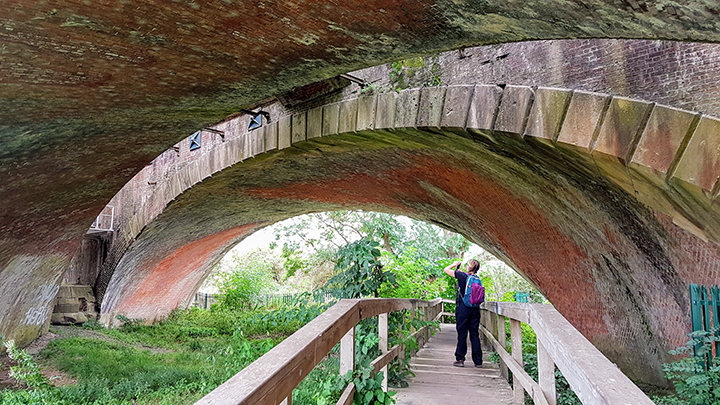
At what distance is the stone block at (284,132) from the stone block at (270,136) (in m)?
0.09

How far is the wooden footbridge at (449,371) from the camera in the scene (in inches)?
44.9

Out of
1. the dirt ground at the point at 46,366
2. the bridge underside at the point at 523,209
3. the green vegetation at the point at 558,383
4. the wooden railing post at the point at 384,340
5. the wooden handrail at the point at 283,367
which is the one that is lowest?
the dirt ground at the point at 46,366

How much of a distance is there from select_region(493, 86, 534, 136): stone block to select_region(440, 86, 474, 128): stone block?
0.37 meters

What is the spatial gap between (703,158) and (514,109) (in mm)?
1441

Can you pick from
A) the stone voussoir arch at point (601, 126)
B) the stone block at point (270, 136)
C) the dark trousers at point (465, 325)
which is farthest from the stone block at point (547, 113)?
the stone block at point (270, 136)

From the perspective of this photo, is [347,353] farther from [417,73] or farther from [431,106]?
[417,73]

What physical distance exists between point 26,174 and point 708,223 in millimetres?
6767

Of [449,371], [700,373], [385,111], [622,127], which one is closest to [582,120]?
[622,127]

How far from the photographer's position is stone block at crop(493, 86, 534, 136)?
4.08 metres

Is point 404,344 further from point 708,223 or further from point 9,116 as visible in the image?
point 9,116

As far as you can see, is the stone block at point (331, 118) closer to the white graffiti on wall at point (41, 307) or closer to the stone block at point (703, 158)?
the stone block at point (703, 158)

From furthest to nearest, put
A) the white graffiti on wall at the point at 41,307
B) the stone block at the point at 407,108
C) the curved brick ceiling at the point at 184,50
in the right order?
the white graffiti on wall at the point at 41,307 → the stone block at the point at 407,108 → the curved brick ceiling at the point at 184,50

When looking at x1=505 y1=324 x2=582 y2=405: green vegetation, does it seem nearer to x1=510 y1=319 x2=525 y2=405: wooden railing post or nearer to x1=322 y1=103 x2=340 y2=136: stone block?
x1=510 y1=319 x2=525 y2=405: wooden railing post

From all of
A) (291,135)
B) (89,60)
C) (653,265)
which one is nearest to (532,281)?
(653,265)
